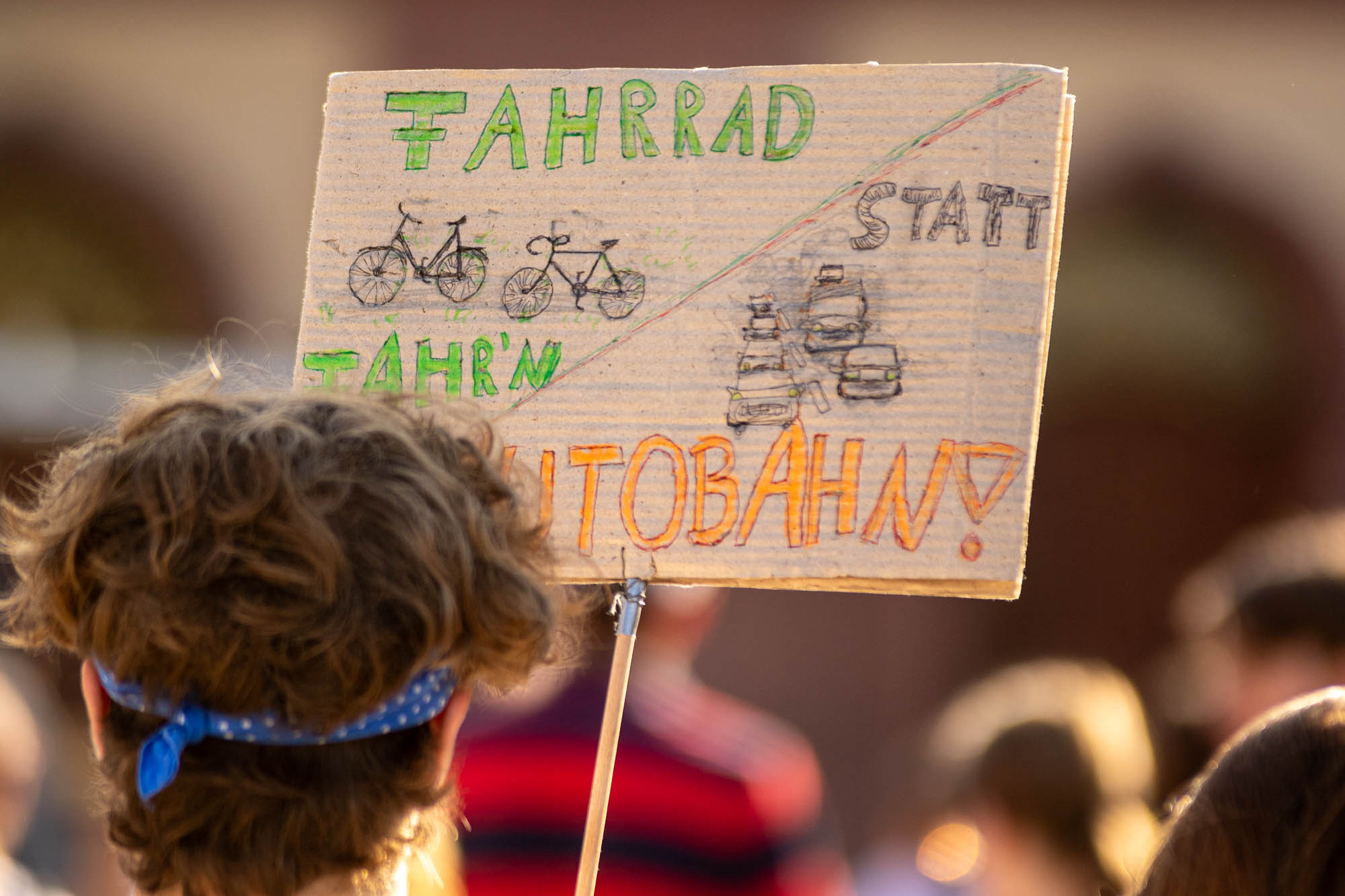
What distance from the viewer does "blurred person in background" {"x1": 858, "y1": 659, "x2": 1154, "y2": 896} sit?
2604 millimetres

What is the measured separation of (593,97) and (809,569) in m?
0.57

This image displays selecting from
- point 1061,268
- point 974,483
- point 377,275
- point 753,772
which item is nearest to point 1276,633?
point 753,772

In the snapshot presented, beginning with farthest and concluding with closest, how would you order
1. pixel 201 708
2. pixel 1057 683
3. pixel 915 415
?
pixel 1057 683 < pixel 915 415 < pixel 201 708

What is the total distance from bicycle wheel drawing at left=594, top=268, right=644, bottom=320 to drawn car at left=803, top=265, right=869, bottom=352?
→ 0.60 ft

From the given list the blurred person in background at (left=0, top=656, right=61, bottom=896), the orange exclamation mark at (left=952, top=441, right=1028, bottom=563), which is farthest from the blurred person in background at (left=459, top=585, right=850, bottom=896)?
the orange exclamation mark at (left=952, top=441, right=1028, bottom=563)

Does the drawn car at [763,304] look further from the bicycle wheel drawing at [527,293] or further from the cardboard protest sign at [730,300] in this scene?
the bicycle wheel drawing at [527,293]

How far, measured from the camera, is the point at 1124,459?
6.57 metres

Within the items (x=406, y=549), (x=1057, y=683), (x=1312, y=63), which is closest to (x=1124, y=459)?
(x=1312, y=63)

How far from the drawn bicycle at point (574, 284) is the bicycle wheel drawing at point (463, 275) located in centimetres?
4

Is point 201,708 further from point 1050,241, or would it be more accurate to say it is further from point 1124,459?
point 1124,459

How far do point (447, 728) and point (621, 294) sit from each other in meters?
0.63

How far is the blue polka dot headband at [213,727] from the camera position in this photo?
110 centimetres

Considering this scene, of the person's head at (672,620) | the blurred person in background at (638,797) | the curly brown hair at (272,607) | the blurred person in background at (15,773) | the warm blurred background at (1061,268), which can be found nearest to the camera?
the curly brown hair at (272,607)

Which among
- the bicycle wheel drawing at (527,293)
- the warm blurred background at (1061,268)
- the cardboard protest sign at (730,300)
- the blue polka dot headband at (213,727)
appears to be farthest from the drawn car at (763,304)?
the warm blurred background at (1061,268)
